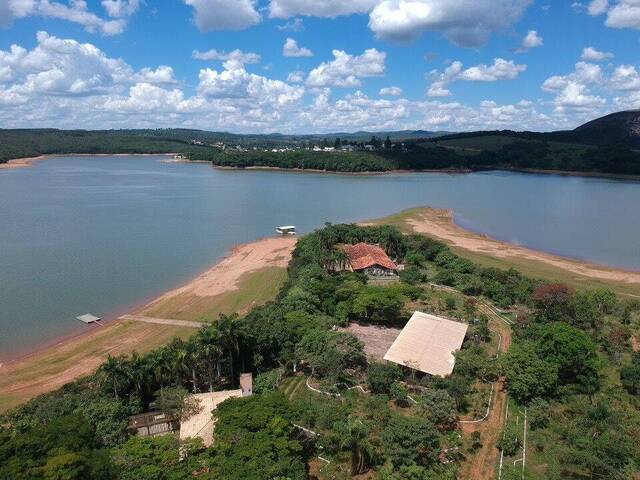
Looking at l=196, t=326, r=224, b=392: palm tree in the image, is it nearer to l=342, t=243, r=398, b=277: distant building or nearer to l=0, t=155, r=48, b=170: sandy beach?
l=342, t=243, r=398, b=277: distant building

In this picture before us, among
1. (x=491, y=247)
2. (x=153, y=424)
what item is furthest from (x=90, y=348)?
(x=491, y=247)

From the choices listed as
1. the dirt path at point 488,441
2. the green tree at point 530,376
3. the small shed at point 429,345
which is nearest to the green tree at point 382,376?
the small shed at point 429,345

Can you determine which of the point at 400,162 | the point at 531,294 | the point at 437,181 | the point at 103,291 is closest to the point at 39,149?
the point at 400,162

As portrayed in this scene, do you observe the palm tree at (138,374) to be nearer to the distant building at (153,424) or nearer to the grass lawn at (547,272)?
the distant building at (153,424)

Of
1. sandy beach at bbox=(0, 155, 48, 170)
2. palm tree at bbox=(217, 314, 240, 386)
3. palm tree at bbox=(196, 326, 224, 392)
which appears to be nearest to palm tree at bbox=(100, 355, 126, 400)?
palm tree at bbox=(196, 326, 224, 392)

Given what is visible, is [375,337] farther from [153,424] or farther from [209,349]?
[153,424]
